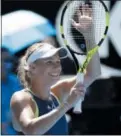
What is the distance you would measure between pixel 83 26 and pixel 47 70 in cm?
29

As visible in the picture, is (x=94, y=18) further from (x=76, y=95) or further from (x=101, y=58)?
(x=101, y=58)

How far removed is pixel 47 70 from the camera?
295cm

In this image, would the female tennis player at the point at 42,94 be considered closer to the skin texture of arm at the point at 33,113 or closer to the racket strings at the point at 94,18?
the skin texture of arm at the point at 33,113

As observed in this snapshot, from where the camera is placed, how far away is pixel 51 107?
A: 304cm

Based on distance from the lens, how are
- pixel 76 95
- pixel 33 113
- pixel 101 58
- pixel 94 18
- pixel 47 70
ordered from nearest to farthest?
pixel 76 95 → pixel 33 113 → pixel 47 70 → pixel 94 18 → pixel 101 58

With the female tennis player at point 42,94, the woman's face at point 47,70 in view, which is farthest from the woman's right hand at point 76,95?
the woman's face at point 47,70

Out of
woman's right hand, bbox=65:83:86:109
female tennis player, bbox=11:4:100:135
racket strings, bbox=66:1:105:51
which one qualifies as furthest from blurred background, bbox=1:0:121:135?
woman's right hand, bbox=65:83:86:109

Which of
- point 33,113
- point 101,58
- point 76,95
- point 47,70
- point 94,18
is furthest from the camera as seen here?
point 101,58

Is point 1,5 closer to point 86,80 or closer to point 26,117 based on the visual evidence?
point 86,80

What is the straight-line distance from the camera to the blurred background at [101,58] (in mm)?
5266

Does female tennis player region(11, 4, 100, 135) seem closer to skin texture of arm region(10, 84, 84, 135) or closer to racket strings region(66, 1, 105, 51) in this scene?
skin texture of arm region(10, 84, 84, 135)

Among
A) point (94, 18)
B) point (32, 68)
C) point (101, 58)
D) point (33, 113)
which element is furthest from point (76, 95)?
point (101, 58)

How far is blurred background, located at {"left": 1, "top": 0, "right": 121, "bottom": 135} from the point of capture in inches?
207

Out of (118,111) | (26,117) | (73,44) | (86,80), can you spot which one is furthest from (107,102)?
(26,117)
